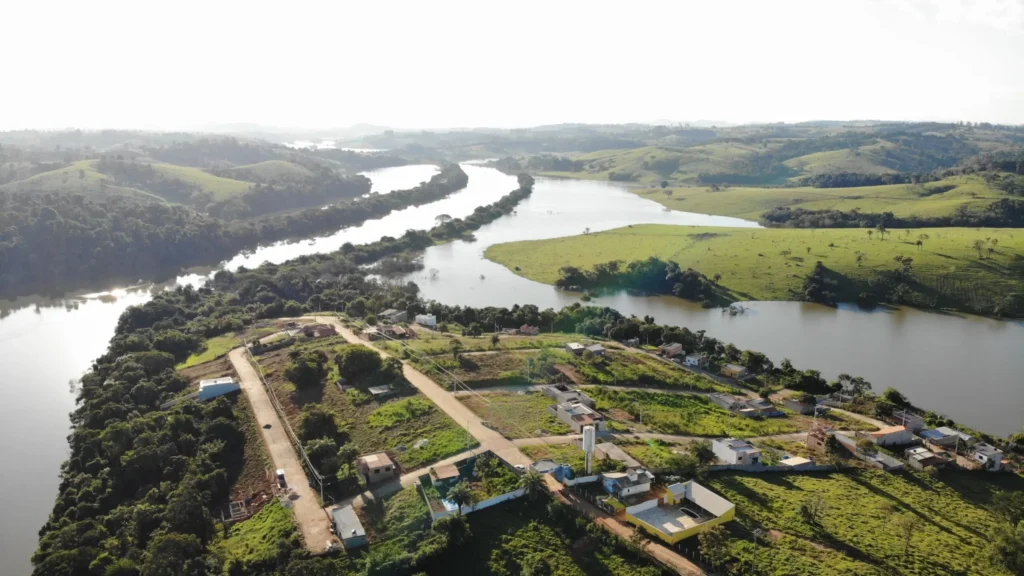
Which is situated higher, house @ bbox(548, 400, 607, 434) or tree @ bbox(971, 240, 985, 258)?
tree @ bbox(971, 240, 985, 258)

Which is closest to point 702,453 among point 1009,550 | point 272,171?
point 1009,550

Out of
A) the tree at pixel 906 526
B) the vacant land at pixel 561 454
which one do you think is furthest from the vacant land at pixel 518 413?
the tree at pixel 906 526

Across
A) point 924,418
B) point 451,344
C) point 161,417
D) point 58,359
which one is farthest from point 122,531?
point 924,418

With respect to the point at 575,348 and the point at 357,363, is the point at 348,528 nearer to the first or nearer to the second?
the point at 357,363

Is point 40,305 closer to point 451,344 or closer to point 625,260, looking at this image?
point 451,344

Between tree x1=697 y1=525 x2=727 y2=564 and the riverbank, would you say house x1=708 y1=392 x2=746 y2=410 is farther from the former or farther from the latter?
the riverbank

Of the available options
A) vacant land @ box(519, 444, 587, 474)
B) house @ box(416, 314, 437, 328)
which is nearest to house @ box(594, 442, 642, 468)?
vacant land @ box(519, 444, 587, 474)
